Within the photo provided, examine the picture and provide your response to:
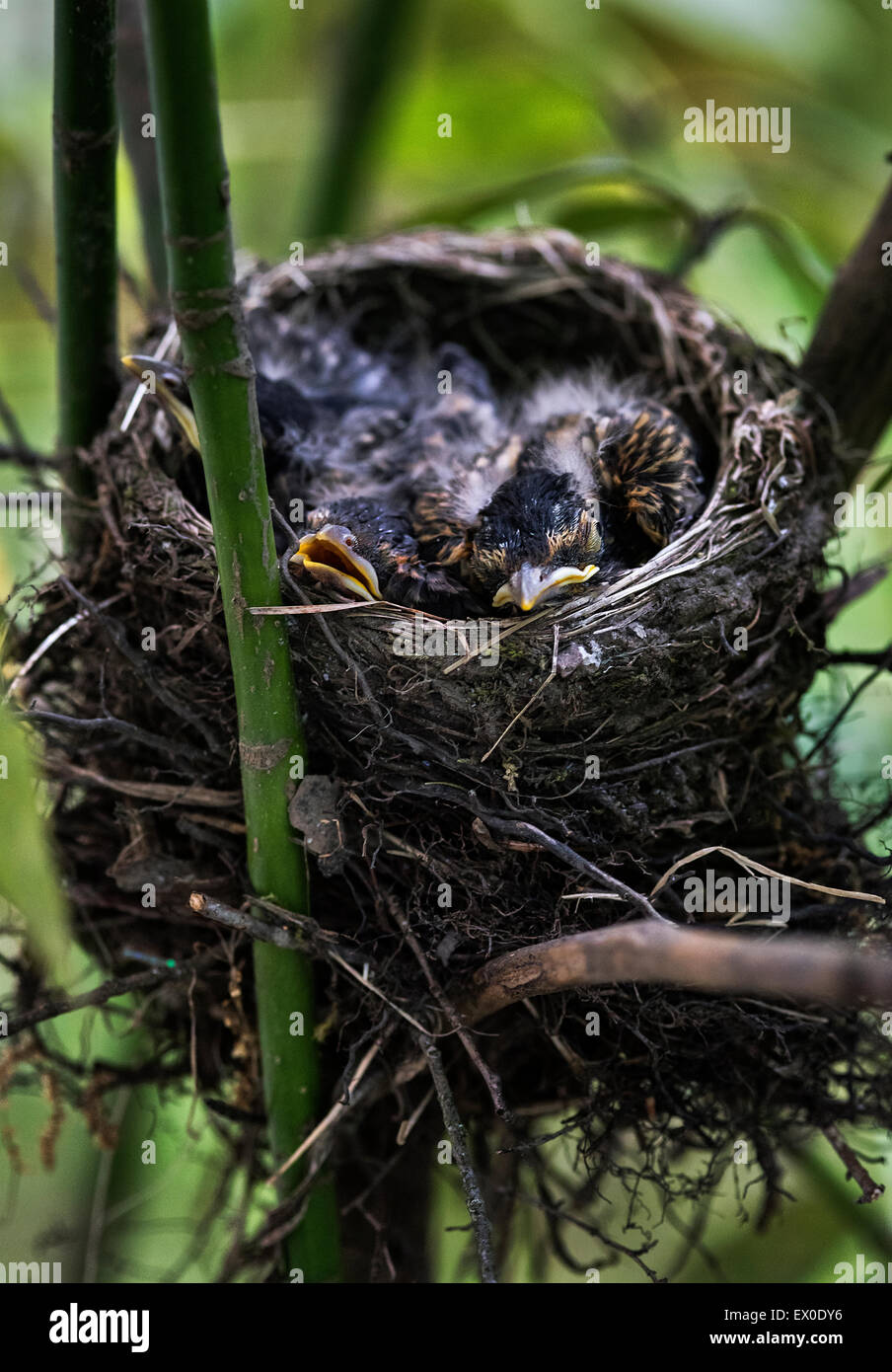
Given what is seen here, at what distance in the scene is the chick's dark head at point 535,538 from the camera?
1195mm

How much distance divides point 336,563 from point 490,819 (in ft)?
1.03

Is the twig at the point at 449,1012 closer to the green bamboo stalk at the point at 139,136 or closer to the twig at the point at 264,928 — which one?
the twig at the point at 264,928

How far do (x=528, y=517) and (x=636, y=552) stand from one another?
237 millimetres

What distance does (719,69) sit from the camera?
2.09 meters

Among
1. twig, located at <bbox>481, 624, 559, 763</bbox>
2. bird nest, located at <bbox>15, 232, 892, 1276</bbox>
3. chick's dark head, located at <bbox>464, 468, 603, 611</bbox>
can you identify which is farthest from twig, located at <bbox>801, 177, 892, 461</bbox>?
twig, located at <bbox>481, 624, 559, 763</bbox>

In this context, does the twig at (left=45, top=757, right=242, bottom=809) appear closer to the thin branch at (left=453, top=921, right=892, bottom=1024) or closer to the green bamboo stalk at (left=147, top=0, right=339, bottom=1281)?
the green bamboo stalk at (left=147, top=0, right=339, bottom=1281)

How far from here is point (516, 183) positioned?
1560mm

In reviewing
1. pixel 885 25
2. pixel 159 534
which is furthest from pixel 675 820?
pixel 885 25

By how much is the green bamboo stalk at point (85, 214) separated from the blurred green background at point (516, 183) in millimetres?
201

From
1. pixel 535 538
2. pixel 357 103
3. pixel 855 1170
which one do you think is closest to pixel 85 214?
pixel 535 538

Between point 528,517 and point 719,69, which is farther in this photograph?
point 719,69

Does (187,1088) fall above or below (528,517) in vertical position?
below

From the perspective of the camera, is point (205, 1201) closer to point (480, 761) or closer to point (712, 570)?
point (480, 761)
